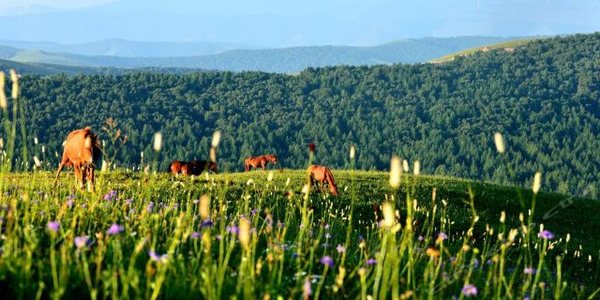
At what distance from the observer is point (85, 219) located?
747 centimetres

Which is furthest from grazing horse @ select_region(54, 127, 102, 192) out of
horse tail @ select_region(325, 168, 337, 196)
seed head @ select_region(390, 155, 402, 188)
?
seed head @ select_region(390, 155, 402, 188)

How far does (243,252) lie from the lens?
5.30 meters

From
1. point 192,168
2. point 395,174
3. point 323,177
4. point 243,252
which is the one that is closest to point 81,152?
point 243,252

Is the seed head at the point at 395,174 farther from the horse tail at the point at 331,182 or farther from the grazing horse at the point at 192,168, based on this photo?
the grazing horse at the point at 192,168

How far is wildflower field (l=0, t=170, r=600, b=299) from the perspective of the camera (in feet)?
15.8

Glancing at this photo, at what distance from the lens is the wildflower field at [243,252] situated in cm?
481

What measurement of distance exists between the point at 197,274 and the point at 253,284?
2.50 ft

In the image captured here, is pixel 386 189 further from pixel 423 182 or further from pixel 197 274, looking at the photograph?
pixel 197 274

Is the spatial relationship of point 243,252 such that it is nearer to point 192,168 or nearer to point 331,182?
point 331,182

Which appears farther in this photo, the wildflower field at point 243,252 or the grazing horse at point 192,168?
the grazing horse at point 192,168

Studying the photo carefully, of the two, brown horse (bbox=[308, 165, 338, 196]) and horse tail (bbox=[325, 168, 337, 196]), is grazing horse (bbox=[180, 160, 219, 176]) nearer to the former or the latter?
brown horse (bbox=[308, 165, 338, 196])

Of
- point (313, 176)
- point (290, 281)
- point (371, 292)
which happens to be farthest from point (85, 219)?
point (313, 176)

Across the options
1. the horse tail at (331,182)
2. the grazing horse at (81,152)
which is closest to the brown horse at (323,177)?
the horse tail at (331,182)

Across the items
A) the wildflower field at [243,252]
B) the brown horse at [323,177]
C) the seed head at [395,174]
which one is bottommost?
the brown horse at [323,177]
